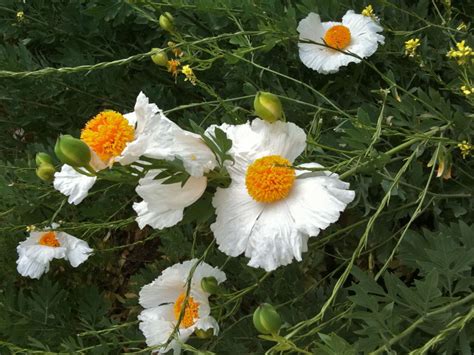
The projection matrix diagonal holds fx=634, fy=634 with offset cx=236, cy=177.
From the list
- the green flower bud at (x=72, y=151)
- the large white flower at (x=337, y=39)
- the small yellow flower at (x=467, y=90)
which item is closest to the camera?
the green flower bud at (x=72, y=151)

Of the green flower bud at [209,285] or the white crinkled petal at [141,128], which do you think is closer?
the white crinkled petal at [141,128]

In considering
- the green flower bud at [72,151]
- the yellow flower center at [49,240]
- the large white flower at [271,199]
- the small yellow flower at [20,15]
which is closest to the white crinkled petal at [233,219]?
the large white flower at [271,199]

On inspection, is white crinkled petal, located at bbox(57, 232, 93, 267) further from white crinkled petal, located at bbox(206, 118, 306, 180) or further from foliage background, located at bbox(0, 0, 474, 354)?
white crinkled petal, located at bbox(206, 118, 306, 180)

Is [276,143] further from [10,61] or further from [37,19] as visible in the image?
[37,19]

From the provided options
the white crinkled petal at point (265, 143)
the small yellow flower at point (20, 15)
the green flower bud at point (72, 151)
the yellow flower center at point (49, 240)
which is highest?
the green flower bud at point (72, 151)

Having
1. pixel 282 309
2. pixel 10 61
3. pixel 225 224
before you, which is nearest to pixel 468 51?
pixel 225 224

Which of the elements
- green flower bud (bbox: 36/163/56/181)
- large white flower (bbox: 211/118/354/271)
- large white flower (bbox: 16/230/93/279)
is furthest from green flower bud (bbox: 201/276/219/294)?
large white flower (bbox: 16/230/93/279)

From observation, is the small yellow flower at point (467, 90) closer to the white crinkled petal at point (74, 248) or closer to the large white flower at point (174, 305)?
the large white flower at point (174, 305)
